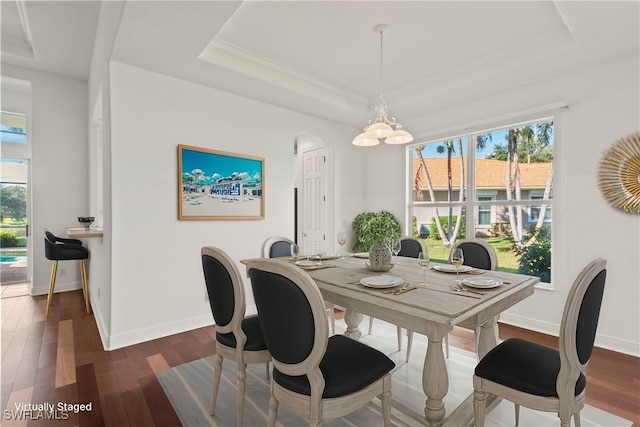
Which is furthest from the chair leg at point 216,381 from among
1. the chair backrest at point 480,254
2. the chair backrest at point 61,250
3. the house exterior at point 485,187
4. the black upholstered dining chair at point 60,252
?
the house exterior at point 485,187

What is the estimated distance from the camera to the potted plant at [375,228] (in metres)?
4.46

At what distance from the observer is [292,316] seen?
1.28 m

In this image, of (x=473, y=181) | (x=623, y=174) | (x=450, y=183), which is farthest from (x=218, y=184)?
(x=623, y=174)

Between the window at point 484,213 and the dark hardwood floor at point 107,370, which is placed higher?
the window at point 484,213

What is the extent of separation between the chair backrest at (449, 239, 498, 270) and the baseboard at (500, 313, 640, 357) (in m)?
1.36

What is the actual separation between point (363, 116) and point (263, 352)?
3538 mm

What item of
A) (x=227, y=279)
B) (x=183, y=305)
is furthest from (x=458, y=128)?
(x=183, y=305)

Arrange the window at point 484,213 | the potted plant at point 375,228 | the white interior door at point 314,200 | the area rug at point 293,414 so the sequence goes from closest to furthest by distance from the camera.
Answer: the area rug at point 293,414 < the window at point 484,213 < the potted plant at point 375,228 < the white interior door at point 314,200

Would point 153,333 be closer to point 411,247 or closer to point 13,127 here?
point 411,247

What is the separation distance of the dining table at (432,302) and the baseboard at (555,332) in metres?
1.57

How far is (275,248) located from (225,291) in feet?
4.57

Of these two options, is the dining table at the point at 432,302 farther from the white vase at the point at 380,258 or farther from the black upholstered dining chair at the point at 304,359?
the black upholstered dining chair at the point at 304,359

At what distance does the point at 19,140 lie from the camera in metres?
4.62

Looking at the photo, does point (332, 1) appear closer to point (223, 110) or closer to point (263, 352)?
point (223, 110)
